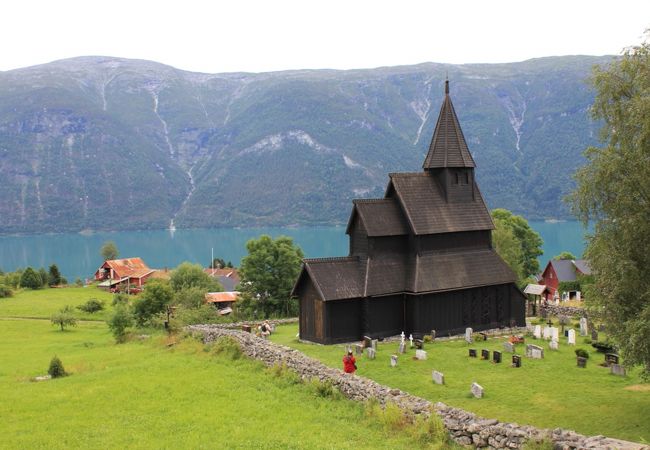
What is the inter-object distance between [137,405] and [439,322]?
1864cm

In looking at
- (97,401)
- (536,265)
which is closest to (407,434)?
(97,401)

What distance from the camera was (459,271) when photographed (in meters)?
35.4

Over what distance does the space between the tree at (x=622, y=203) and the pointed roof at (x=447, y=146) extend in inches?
718

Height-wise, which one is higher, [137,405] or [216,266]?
[137,405]

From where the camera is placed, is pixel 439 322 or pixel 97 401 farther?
pixel 439 322

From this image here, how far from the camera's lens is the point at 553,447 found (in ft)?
44.4

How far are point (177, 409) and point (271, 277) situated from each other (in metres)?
28.9

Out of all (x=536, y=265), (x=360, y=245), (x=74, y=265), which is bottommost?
(x=74, y=265)

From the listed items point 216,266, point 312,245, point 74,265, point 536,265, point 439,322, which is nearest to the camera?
point 439,322

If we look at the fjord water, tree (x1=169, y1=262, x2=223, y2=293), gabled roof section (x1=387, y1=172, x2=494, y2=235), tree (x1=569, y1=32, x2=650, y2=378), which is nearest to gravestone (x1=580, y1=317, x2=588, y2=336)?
gabled roof section (x1=387, y1=172, x2=494, y2=235)

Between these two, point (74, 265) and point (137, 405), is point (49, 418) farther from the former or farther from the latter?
point (74, 265)

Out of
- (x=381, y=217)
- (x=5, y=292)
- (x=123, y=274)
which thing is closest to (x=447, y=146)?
(x=381, y=217)

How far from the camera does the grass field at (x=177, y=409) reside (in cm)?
1623

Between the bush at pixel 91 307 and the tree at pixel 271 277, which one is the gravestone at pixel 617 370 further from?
the bush at pixel 91 307
